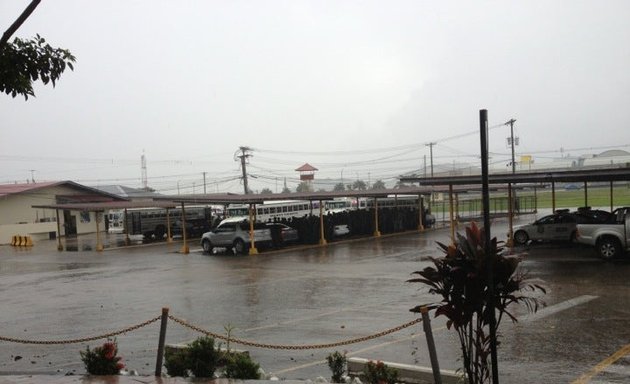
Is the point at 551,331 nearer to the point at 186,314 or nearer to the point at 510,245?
the point at 186,314

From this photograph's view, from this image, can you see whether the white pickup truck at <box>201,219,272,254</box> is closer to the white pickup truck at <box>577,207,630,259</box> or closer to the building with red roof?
the white pickup truck at <box>577,207,630,259</box>

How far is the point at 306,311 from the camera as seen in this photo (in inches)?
516

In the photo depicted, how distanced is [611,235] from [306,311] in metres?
12.0

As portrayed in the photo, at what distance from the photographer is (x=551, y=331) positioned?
32.8 ft

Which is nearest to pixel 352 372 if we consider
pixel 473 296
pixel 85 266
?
pixel 473 296

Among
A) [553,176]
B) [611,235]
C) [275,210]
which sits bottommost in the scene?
[611,235]

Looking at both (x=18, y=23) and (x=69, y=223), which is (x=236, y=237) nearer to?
(x=18, y=23)

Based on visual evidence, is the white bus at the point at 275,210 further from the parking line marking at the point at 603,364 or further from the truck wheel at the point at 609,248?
the parking line marking at the point at 603,364

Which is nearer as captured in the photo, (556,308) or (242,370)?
(242,370)

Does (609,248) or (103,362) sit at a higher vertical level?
(103,362)

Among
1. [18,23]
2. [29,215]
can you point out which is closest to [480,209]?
[29,215]

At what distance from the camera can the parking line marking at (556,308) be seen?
1122 cm

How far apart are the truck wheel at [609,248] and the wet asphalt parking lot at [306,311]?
451 millimetres

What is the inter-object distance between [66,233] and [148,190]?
157ft
